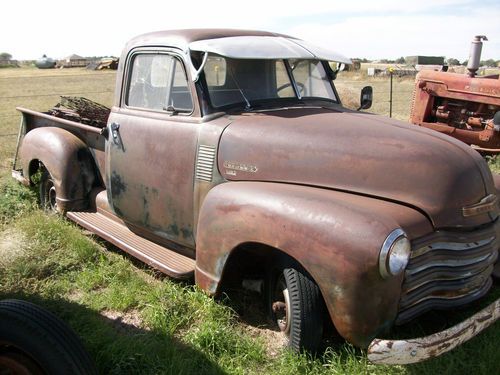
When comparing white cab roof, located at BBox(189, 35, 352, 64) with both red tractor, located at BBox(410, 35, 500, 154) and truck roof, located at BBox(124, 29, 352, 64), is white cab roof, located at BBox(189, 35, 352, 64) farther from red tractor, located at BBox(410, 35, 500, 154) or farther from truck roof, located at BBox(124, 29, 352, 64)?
red tractor, located at BBox(410, 35, 500, 154)

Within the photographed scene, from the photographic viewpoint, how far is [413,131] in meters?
2.99

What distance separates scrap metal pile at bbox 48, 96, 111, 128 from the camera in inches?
197

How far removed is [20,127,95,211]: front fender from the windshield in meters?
1.74

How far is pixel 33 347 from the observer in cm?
212

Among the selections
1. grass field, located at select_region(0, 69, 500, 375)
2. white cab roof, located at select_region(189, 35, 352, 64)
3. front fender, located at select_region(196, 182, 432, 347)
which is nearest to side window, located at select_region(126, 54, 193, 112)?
white cab roof, located at select_region(189, 35, 352, 64)

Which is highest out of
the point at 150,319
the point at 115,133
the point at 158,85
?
the point at 158,85

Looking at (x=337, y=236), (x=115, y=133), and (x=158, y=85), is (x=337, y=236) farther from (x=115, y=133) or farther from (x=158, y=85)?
(x=115, y=133)

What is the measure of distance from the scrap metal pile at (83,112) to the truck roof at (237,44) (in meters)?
Answer: 1.33

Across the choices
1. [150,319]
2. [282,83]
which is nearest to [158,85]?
[282,83]

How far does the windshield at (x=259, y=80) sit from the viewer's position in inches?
136

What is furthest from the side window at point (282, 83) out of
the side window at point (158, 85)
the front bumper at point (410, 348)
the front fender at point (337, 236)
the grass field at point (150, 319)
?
the front bumper at point (410, 348)

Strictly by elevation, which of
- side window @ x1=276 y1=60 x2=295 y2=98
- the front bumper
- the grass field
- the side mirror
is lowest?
the grass field

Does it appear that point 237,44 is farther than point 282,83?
No

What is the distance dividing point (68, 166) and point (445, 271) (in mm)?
3385
